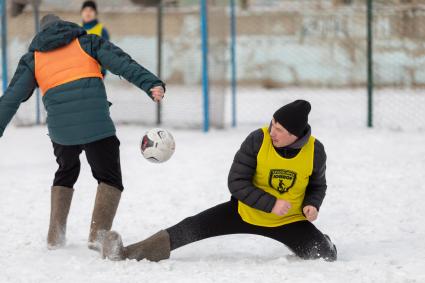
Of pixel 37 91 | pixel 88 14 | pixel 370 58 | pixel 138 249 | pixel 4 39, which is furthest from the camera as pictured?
pixel 37 91

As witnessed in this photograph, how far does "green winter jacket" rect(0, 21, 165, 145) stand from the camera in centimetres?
448

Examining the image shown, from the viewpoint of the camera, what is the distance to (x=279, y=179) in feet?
14.1

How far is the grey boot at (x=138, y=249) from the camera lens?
4.34 metres

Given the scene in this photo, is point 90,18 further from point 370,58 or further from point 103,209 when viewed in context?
point 103,209

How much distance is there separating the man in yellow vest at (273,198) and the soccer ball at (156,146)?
41 centimetres

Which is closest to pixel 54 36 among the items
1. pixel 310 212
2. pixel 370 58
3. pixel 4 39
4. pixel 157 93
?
pixel 157 93

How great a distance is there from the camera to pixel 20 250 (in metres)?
4.78

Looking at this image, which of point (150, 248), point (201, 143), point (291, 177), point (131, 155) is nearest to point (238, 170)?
point (291, 177)

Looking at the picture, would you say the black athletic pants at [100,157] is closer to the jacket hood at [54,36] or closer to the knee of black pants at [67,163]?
the knee of black pants at [67,163]

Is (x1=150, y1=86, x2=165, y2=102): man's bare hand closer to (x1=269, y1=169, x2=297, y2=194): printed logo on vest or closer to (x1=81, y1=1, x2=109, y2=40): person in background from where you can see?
(x1=269, y1=169, x2=297, y2=194): printed logo on vest

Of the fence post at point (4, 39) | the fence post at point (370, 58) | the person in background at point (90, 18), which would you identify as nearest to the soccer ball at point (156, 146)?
the person in background at point (90, 18)

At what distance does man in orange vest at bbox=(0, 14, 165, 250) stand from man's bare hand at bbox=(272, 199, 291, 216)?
966 mm

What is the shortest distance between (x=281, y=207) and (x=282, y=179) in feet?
0.69

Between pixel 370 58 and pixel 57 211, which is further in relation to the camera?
pixel 370 58
